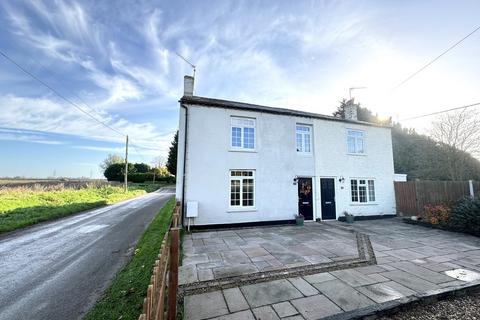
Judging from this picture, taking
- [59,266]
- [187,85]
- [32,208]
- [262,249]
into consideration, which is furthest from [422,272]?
[32,208]

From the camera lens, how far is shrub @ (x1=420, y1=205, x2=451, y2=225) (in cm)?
1001

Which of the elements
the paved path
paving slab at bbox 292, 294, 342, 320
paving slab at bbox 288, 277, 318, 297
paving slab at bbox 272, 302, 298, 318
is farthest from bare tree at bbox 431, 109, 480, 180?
the paved path

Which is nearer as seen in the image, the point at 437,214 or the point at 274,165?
the point at 437,214

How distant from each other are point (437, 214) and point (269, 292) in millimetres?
11417

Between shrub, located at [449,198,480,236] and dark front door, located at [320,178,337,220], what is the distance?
5.11m

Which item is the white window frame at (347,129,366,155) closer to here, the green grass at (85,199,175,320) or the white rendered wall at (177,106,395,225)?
the white rendered wall at (177,106,395,225)

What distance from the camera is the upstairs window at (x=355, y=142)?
13.2 m

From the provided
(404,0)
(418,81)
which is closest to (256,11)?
(404,0)

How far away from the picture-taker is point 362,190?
1305 cm

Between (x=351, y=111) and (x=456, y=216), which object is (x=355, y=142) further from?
(x=456, y=216)

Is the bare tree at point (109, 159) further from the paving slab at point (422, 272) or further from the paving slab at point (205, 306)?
the paving slab at point (422, 272)

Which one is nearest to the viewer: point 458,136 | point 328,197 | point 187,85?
point 187,85

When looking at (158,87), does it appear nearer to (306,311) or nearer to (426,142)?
(306,311)

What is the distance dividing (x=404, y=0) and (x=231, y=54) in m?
6.95
